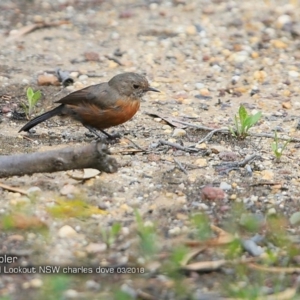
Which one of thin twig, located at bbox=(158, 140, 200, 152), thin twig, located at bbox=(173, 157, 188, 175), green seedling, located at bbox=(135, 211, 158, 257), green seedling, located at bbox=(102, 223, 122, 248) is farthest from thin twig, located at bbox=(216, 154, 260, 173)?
green seedling, located at bbox=(102, 223, 122, 248)

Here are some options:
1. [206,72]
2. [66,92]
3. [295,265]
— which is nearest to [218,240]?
[295,265]

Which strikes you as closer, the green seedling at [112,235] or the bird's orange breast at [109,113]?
the green seedling at [112,235]

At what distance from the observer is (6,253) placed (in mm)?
4781

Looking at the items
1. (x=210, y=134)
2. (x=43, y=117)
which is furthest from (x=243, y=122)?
(x=43, y=117)

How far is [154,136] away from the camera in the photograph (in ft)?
23.4

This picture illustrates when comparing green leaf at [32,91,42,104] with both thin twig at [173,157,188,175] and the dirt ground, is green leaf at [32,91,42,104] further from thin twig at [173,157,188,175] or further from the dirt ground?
thin twig at [173,157,188,175]

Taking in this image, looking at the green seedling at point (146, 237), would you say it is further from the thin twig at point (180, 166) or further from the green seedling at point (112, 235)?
the thin twig at point (180, 166)

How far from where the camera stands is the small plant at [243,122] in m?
6.77

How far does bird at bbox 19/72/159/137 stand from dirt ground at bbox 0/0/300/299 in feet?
0.58

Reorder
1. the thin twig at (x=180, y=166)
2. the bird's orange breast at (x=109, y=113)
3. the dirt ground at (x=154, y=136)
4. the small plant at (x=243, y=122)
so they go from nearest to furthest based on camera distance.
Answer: the dirt ground at (x=154, y=136) → the thin twig at (x=180, y=166) → the small plant at (x=243, y=122) → the bird's orange breast at (x=109, y=113)

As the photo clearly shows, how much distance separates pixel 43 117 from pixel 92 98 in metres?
0.49

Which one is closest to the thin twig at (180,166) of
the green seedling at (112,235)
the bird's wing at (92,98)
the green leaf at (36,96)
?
the bird's wing at (92,98)

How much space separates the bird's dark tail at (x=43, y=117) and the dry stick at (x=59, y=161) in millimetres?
1333

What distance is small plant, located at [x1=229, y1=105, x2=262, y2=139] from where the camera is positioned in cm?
677
